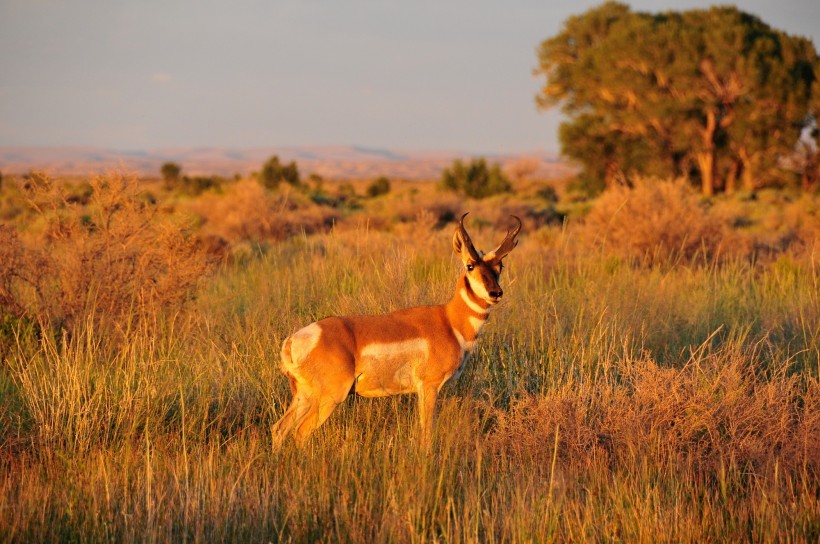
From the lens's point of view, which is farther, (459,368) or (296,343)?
(459,368)

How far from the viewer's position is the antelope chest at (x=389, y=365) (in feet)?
17.7

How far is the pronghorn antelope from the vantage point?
5.33 metres

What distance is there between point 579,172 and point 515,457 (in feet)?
154

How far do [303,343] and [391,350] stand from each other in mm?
562

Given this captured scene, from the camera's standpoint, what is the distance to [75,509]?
4609 mm

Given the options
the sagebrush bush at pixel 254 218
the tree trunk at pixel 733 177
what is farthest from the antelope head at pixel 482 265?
the tree trunk at pixel 733 177

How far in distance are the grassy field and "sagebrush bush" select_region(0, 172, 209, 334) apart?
0.03 meters

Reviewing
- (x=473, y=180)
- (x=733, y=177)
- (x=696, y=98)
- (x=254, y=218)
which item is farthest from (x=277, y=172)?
(x=254, y=218)

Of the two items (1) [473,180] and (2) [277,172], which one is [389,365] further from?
(2) [277,172]

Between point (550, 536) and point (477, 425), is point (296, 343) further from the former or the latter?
point (550, 536)

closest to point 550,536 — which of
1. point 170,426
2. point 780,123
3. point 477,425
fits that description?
point 477,425

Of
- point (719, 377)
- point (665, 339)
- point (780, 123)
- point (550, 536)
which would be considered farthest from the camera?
point (780, 123)

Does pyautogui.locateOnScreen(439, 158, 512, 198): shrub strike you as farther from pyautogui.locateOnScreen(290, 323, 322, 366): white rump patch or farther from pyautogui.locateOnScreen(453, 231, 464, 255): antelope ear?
pyautogui.locateOnScreen(290, 323, 322, 366): white rump patch

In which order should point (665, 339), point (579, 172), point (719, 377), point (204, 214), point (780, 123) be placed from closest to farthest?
point (719, 377) → point (665, 339) → point (204, 214) → point (780, 123) → point (579, 172)
